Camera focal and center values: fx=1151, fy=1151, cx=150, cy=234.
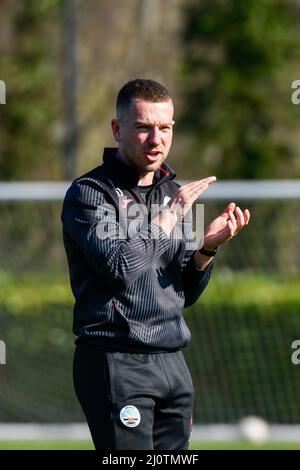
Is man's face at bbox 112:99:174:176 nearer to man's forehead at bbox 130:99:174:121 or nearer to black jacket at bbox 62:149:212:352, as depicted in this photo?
man's forehead at bbox 130:99:174:121

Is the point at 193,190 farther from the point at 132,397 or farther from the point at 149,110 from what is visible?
the point at 132,397

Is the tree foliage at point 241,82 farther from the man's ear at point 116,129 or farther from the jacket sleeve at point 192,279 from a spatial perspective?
the man's ear at point 116,129

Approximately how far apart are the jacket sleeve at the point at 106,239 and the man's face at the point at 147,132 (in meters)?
0.21

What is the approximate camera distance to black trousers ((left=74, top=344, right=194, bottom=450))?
449 cm

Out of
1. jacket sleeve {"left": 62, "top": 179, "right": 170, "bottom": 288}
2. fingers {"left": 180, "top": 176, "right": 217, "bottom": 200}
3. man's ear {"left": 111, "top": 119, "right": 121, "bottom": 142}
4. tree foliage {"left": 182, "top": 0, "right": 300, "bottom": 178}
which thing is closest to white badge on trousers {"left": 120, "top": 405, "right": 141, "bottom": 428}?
jacket sleeve {"left": 62, "top": 179, "right": 170, "bottom": 288}

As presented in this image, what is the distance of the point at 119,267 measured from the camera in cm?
439

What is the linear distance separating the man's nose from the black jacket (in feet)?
0.66

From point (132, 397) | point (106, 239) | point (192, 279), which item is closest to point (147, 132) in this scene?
point (106, 239)

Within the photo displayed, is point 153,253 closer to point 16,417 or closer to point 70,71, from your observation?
point 16,417

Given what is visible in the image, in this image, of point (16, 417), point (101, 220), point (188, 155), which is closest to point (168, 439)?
point (101, 220)

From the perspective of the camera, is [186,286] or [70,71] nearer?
[186,286]

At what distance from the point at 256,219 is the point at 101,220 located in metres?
7.19

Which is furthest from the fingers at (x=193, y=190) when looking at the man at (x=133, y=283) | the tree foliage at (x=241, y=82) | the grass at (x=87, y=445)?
the tree foliage at (x=241, y=82)
